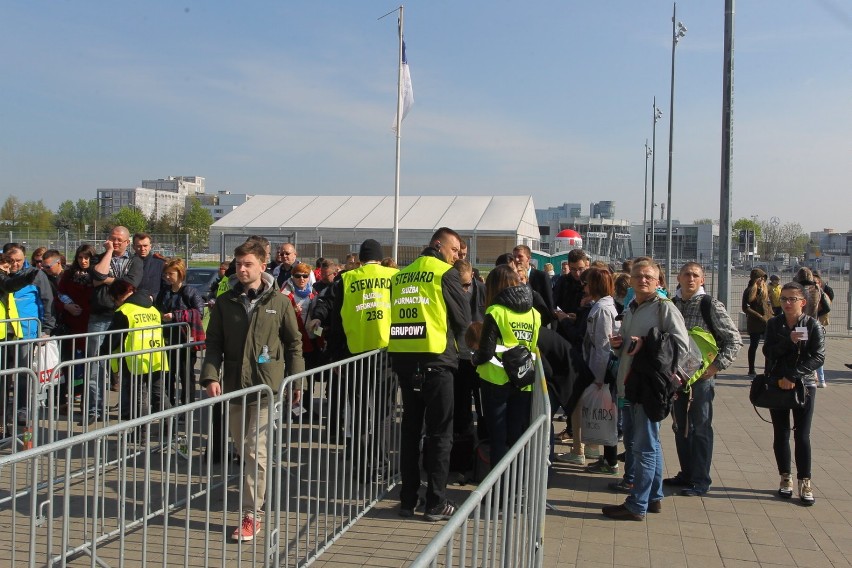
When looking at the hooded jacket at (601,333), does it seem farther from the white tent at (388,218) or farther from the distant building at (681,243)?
the white tent at (388,218)

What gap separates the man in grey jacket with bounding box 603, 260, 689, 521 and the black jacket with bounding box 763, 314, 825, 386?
99 cm

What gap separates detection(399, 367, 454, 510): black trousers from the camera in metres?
5.25

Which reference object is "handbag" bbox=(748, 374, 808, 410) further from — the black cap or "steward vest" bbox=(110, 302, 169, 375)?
"steward vest" bbox=(110, 302, 169, 375)

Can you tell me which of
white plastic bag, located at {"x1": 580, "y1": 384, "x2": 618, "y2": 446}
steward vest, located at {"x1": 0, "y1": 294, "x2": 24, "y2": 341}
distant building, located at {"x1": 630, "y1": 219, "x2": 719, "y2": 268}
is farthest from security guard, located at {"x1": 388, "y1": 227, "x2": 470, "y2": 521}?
distant building, located at {"x1": 630, "y1": 219, "x2": 719, "y2": 268}

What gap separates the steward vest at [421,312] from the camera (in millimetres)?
5230

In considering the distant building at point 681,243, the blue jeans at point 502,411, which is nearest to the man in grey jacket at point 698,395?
the blue jeans at point 502,411

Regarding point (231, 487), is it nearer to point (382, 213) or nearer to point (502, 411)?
point (502, 411)

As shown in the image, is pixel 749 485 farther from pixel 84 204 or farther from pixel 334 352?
pixel 84 204

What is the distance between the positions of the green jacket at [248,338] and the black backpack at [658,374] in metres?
2.40

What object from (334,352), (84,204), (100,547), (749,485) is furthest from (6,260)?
(84,204)

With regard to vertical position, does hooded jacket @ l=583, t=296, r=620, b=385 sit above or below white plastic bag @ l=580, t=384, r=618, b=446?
above

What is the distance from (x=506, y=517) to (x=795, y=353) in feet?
12.5

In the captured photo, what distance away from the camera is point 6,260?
324 inches

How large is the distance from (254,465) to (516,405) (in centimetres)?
199
